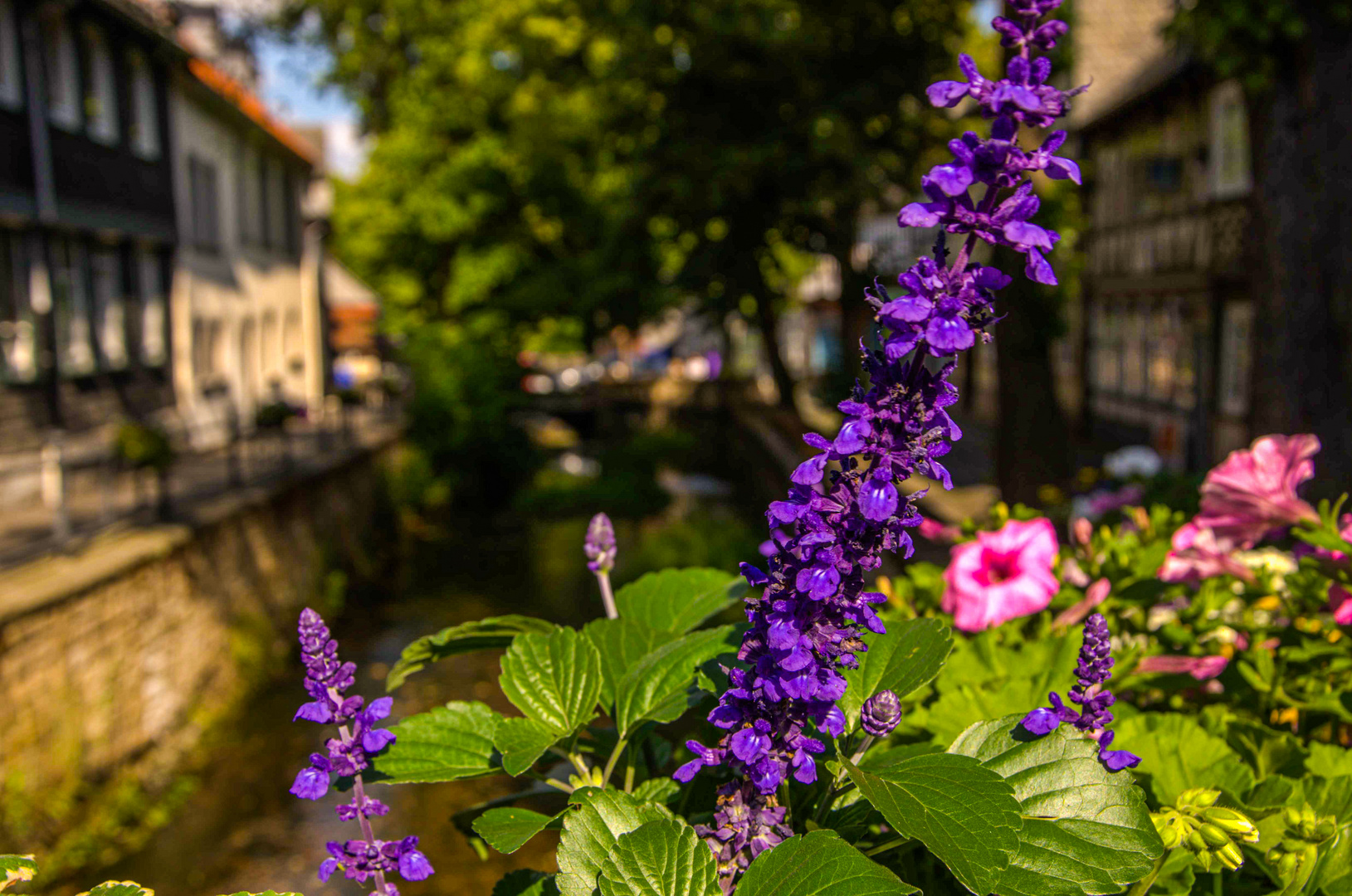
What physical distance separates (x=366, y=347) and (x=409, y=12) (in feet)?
49.6

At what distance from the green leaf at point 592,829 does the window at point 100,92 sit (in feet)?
57.6

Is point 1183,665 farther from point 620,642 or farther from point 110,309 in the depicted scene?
point 110,309

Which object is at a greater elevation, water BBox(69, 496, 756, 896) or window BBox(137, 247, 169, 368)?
window BBox(137, 247, 169, 368)

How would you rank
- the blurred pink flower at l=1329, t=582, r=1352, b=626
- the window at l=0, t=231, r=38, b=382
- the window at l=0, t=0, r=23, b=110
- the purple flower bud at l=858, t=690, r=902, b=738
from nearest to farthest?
the purple flower bud at l=858, t=690, r=902, b=738 < the blurred pink flower at l=1329, t=582, r=1352, b=626 < the window at l=0, t=0, r=23, b=110 < the window at l=0, t=231, r=38, b=382

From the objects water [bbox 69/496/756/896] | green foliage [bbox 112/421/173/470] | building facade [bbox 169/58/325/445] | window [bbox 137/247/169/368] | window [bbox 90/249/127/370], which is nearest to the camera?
water [bbox 69/496/756/896]

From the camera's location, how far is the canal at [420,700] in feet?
28.6

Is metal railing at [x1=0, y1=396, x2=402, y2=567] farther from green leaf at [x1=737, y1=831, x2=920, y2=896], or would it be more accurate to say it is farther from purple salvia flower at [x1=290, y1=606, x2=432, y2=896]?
green leaf at [x1=737, y1=831, x2=920, y2=896]

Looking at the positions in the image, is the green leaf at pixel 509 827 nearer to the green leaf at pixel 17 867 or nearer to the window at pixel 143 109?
the green leaf at pixel 17 867

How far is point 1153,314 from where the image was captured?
20312 mm

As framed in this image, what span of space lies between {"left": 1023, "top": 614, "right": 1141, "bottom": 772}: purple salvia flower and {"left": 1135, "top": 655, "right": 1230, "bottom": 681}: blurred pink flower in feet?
1.80

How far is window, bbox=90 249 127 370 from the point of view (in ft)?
56.1

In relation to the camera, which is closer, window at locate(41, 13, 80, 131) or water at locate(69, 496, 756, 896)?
water at locate(69, 496, 756, 896)

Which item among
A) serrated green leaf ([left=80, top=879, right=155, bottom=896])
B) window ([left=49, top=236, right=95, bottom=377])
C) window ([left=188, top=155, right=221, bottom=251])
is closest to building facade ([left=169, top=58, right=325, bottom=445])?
window ([left=188, top=155, right=221, bottom=251])

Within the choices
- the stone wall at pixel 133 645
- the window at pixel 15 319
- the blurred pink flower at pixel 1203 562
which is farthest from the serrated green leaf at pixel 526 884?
the window at pixel 15 319
